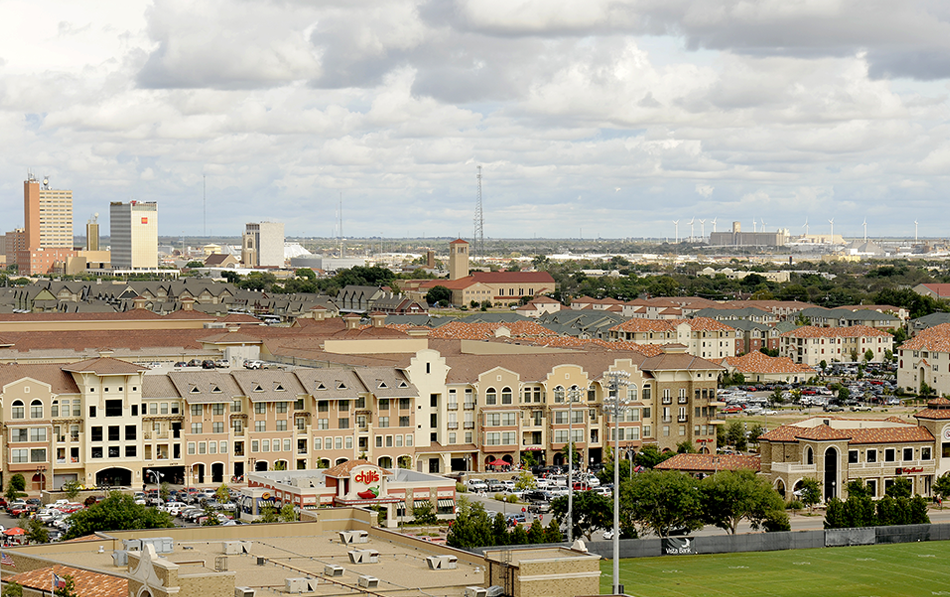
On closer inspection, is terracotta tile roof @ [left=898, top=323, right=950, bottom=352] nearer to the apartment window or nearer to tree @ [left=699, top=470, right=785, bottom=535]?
tree @ [left=699, top=470, right=785, bottom=535]

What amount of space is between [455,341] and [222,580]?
10494cm

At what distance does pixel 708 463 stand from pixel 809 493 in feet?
21.8

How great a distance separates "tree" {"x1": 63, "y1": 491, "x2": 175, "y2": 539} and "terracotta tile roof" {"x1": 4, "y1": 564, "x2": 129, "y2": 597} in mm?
23867

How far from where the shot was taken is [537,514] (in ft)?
276

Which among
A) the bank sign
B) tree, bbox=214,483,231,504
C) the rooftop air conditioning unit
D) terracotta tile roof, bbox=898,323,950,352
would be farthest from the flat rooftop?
terracotta tile roof, bbox=898,323,950,352

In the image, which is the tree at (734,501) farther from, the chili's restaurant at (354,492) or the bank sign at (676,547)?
the chili's restaurant at (354,492)

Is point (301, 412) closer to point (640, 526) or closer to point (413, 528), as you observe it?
point (413, 528)

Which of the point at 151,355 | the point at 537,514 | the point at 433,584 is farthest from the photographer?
the point at 151,355

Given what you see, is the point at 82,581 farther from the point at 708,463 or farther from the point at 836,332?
the point at 836,332

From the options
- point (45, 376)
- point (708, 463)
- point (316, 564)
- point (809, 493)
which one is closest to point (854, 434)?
point (809, 493)

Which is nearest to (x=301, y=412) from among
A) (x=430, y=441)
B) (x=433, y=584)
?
(x=430, y=441)

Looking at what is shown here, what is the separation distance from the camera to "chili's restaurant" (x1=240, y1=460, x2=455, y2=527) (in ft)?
259

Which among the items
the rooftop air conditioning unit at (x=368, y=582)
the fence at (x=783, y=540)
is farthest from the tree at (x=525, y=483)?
the rooftop air conditioning unit at (x=368, y=582)

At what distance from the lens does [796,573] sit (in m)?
69.2
